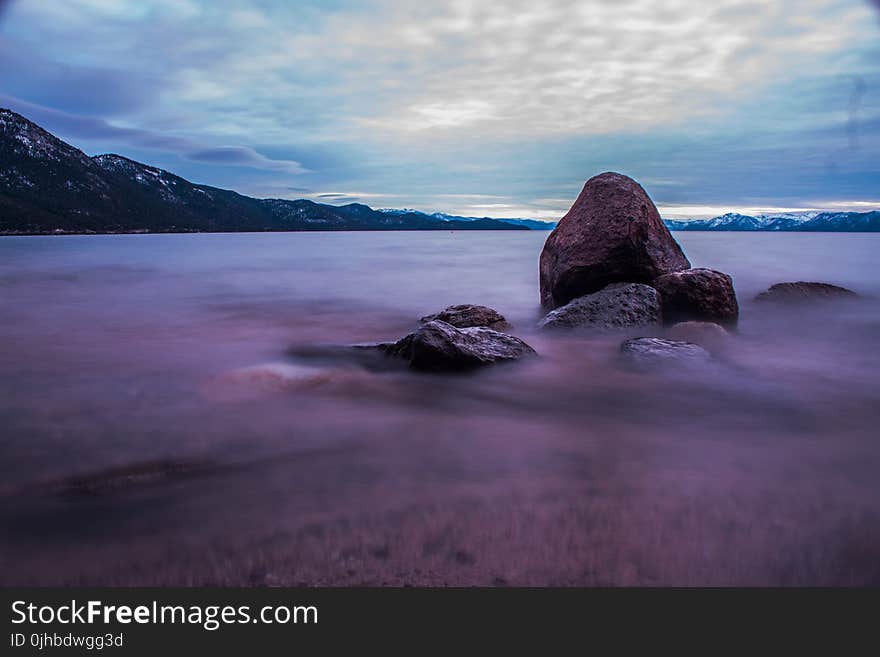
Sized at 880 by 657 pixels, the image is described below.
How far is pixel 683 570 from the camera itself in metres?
2.46

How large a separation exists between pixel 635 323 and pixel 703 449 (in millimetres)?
4432

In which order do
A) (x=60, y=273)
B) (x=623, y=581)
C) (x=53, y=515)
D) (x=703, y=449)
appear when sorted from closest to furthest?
(x=623, y=581), (x=53, y=515), (x=703, y=449), (x=60, y=273)

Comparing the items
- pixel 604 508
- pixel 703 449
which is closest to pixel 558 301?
pixel 703 449

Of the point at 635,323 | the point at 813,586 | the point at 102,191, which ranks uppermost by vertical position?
the point at 102,191

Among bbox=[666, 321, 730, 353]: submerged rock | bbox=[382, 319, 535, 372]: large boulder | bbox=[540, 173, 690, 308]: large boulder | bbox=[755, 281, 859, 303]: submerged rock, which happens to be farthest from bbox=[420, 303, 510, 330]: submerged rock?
bbox=[755, 281, 859, 303]: submerged rock

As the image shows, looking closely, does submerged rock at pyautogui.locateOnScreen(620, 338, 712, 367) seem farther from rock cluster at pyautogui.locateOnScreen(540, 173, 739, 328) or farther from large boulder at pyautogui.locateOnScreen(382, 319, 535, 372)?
rock cluster at pyautogui.locateOnScreen(540, 173, 739, 328)

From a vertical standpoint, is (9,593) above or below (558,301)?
below

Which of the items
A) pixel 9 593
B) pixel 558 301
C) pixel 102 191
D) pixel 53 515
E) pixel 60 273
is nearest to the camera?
pixel 9 593

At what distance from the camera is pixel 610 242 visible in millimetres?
8914

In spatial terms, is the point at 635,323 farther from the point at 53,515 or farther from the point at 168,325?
the point at 168,325

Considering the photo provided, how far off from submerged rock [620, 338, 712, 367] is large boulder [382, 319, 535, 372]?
1387mm

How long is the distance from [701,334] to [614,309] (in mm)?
1341

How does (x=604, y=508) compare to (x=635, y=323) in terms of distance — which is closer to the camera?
(x=604, y=508)

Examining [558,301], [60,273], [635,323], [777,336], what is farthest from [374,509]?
[60,273]
